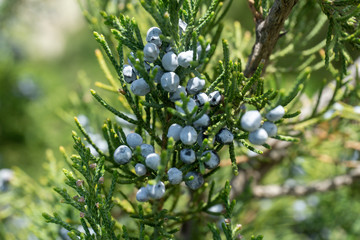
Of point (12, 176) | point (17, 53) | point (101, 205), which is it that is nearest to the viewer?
point (101, 205)

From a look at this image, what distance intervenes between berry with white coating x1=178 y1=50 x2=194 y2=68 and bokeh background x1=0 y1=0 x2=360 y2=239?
1.30 feet

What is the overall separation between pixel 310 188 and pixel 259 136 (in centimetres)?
94

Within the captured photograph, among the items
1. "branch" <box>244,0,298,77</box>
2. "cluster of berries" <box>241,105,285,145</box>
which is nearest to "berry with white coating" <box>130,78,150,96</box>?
"cluster of berries" <box>241,105,285,145</box>

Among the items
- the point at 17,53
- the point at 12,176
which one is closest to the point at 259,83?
the point at 12,176

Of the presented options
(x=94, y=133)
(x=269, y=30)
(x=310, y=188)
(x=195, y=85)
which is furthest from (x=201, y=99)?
(x=310, y=188)

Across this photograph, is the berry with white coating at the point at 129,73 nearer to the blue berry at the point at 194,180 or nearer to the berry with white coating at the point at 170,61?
the berry with white coating at the point at 170,61

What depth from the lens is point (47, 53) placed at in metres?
10.2

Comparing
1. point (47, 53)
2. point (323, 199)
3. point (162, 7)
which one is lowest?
point (323, 199)

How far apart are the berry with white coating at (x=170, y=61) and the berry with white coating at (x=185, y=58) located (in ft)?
0.03

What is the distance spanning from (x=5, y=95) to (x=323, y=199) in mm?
2475

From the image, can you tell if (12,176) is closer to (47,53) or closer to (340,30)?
(340,30)

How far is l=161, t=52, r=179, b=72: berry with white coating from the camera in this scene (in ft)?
2.18

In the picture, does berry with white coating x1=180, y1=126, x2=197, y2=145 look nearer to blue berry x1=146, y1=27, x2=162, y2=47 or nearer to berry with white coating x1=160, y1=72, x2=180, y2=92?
berry with white coating x1=160, y1=72, x2=180, y2=92

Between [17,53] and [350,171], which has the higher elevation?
[17,53]
